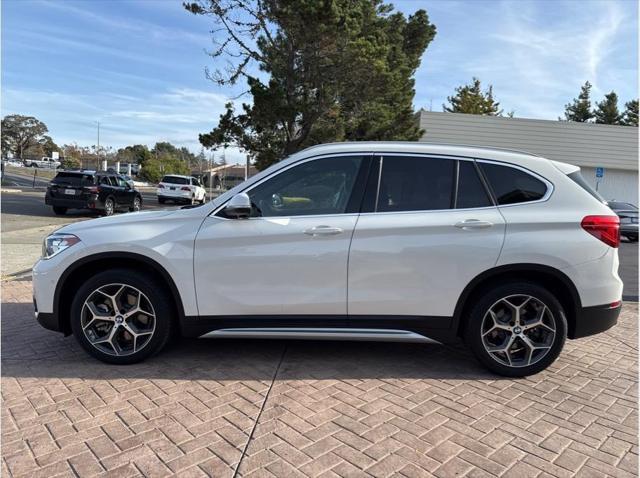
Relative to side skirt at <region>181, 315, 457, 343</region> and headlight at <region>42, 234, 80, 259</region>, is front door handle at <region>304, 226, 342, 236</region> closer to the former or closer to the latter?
side skirt at <region>181, 315, 457, 343</region>

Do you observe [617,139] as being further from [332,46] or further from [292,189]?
[292,189]

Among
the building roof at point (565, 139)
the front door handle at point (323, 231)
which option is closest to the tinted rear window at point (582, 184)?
the front door handle at point (323, 231)

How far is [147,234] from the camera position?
157 inches

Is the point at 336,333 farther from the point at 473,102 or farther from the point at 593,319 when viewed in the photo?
the point at 473,102

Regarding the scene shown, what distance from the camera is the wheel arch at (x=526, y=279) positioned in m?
3.90

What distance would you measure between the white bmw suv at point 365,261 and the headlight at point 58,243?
1cm

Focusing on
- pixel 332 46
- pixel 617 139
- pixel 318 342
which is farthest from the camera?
pixel 617 139

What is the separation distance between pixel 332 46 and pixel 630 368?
1674cm

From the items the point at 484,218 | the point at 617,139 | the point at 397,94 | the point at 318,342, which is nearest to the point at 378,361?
the point at 318,342

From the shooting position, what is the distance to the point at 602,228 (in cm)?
388

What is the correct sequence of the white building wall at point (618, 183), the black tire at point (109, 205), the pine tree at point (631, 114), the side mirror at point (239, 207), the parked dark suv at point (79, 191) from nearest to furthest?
the side mirror at point (239, 207) < the parked dark suv at point (79, 191) < the black tire at point (109, 205) < the white building wall at point (618, 183) < the pine tree at point (631, 114)

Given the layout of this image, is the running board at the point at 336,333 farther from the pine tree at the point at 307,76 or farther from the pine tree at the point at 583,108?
the pine tree at the point at 583,108

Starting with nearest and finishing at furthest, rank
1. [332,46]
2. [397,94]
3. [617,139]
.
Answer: [332,46]
[397,94]
[617,139]

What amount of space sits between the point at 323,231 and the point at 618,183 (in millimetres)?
29557
